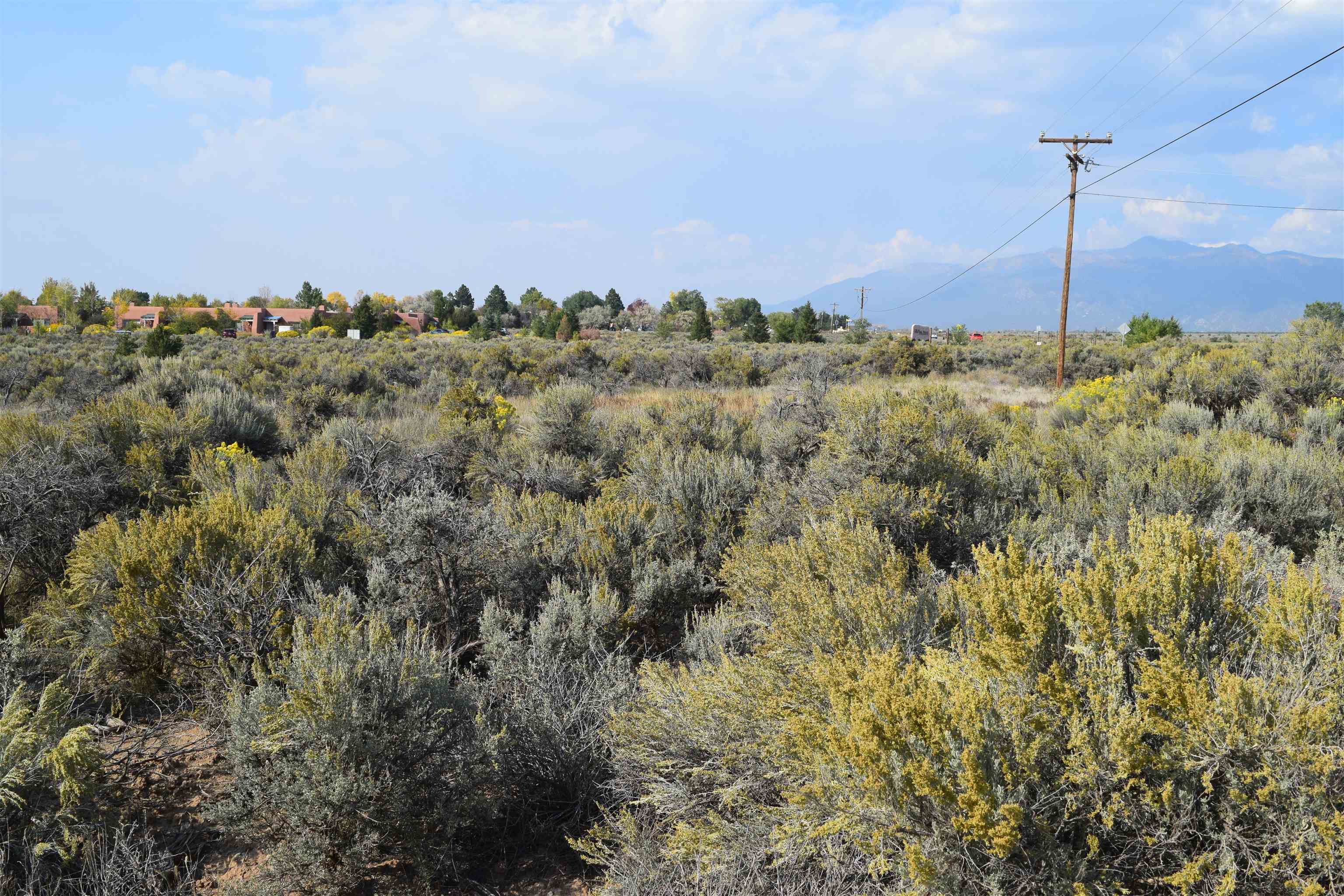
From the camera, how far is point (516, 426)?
31.2ft

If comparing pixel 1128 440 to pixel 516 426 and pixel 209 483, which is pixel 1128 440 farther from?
pixel 209 483

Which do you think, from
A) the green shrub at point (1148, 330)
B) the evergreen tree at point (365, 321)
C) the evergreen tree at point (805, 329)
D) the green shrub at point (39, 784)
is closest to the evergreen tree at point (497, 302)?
the evergreen tree at point (365, 321)

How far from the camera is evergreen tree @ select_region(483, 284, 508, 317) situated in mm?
81250

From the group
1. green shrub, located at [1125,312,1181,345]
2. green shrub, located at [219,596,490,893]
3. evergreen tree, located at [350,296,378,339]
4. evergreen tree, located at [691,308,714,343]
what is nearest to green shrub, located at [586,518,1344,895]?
green shrub, located at [219,596,490,893]

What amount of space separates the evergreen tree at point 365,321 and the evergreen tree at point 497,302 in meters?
25.2

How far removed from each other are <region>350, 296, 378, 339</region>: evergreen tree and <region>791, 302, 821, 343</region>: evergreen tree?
30374 mm

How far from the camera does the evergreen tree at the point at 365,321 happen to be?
5200 centimetres

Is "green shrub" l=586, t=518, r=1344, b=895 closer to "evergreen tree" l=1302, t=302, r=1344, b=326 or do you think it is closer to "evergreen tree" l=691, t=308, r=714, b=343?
"evergreen tree" l=1302, t=302, r=1344, b=326

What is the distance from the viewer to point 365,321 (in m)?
52.2

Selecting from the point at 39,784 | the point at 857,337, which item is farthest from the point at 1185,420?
the point at 857,337

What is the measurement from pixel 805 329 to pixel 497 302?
49.9 meters

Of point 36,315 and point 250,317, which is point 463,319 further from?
point 36,315

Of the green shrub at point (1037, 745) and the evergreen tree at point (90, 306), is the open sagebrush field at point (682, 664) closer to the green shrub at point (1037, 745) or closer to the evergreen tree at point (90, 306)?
the green shrub at point (1037, 745)

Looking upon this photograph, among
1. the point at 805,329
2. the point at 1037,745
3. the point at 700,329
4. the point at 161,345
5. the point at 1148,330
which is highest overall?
the point at 805,329
